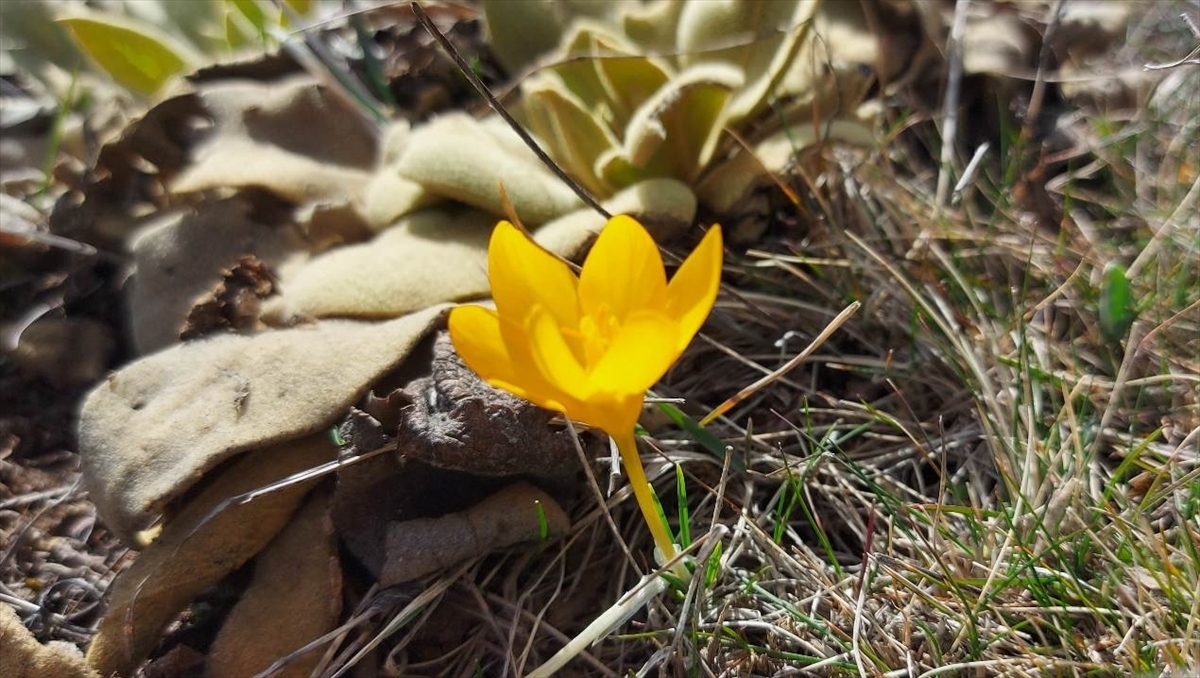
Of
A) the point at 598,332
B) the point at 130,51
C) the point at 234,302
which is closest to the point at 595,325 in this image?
the point at 598,332

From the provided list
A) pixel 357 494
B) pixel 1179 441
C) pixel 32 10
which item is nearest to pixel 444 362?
pixel 357 494

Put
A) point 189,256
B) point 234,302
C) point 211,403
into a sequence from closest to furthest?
point 211,403
point 234,302
point 189,256

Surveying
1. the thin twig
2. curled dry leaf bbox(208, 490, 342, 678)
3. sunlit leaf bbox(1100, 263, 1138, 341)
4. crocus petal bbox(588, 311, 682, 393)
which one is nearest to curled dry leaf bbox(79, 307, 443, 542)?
curled dry leaf bbox(208, 490, 342, 678)

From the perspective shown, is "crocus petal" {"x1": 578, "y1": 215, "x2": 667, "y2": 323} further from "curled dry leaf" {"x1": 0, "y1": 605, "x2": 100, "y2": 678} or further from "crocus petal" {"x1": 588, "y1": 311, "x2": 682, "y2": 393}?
"curled dry leaf" {"x1": 0, "y1": 605, "x2": 100, "y2": 678}

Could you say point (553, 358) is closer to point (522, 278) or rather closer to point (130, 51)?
point (522, 278)

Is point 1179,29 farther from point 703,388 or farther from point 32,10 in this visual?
point 32,10

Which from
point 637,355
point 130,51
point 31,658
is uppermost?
point 637,355

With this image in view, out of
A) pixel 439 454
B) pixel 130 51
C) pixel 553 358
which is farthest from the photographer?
pixel 130 51
